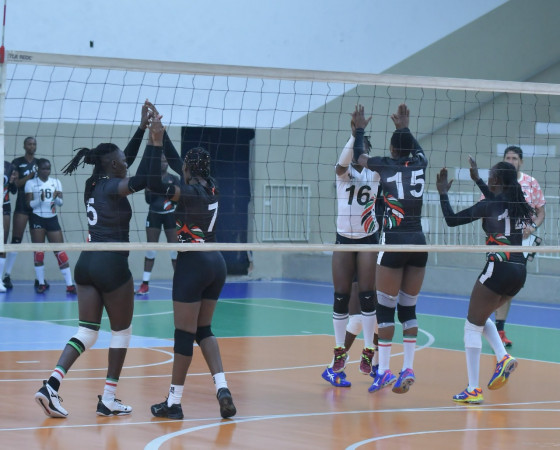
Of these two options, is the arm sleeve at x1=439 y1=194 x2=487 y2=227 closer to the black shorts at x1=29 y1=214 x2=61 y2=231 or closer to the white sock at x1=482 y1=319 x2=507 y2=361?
the white sock at x1=482 y1=319 x2=507 y2=361

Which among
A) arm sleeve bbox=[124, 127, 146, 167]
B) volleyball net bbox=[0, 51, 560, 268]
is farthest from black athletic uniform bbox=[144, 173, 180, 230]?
arm sleeve bbox=[124, 127, 146, 167]

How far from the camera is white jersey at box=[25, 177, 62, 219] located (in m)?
13.7

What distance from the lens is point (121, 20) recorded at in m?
16.2

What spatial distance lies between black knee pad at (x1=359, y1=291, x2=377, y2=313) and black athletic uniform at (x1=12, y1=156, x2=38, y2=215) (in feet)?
24.2

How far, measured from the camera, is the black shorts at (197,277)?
20.3ft

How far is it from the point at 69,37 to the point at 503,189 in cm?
1049

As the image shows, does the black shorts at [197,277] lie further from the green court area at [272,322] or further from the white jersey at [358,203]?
the green court area at [272,322]

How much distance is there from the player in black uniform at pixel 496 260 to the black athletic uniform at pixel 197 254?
6.20 ft

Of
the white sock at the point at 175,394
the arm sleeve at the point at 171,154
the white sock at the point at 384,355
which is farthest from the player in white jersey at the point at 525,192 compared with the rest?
the white sock at the point at 175,394

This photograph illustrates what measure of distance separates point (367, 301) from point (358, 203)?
799 millimetres

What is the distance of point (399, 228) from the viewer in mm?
7262

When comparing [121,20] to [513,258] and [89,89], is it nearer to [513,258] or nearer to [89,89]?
[89,89]

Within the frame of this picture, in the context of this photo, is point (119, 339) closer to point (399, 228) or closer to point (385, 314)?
point (385, 314)

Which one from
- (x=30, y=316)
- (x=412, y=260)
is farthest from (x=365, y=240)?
(x=30, y=316)
